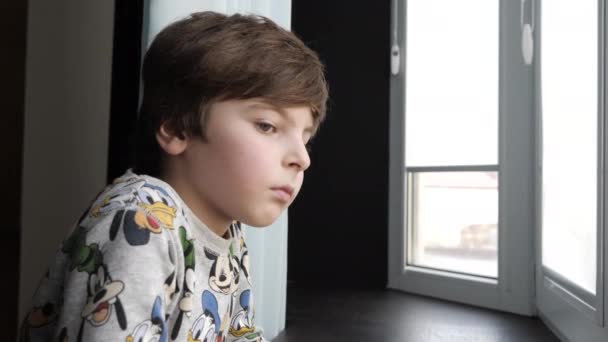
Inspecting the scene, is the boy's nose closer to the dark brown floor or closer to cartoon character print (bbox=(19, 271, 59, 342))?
cartoon character print (bbox=(19, 271, 59, 342))

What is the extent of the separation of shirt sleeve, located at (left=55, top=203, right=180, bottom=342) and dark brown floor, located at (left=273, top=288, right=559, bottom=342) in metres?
1.07

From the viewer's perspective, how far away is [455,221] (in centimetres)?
225

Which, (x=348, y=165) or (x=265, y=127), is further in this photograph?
(x=348, y=165)

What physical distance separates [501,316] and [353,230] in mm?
895

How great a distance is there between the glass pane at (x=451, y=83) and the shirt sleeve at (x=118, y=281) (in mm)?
1841

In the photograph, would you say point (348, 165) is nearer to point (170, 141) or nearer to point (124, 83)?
point (124, 83)

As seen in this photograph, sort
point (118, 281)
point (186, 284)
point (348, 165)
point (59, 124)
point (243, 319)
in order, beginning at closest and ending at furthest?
point (118, 281) → point (186, 284) → point (243, 319) → point (59, 124) → point (348, 165)

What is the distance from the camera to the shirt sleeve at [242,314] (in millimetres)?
826

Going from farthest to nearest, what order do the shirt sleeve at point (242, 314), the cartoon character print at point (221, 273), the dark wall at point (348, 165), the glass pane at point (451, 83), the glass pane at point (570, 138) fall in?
the dark wall at point (348, 165)
the glass pane at point (451, 83)
the glass pane at point (570, 138)
the shirt sleeve at point (242, 314)
the cartoon character print at point (221, 273)

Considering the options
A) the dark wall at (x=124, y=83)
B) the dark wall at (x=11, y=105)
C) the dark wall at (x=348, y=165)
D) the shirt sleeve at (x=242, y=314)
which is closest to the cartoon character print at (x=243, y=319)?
the shirt sleeve at (x=242, y=314)

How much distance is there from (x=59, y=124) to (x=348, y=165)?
1695 millimetres

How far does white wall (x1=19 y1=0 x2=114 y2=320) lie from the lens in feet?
3.42

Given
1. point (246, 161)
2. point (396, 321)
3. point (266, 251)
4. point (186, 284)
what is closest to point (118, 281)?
point (186, 284)

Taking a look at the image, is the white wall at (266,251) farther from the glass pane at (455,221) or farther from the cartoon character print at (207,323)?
the glass pane at (455,221)
